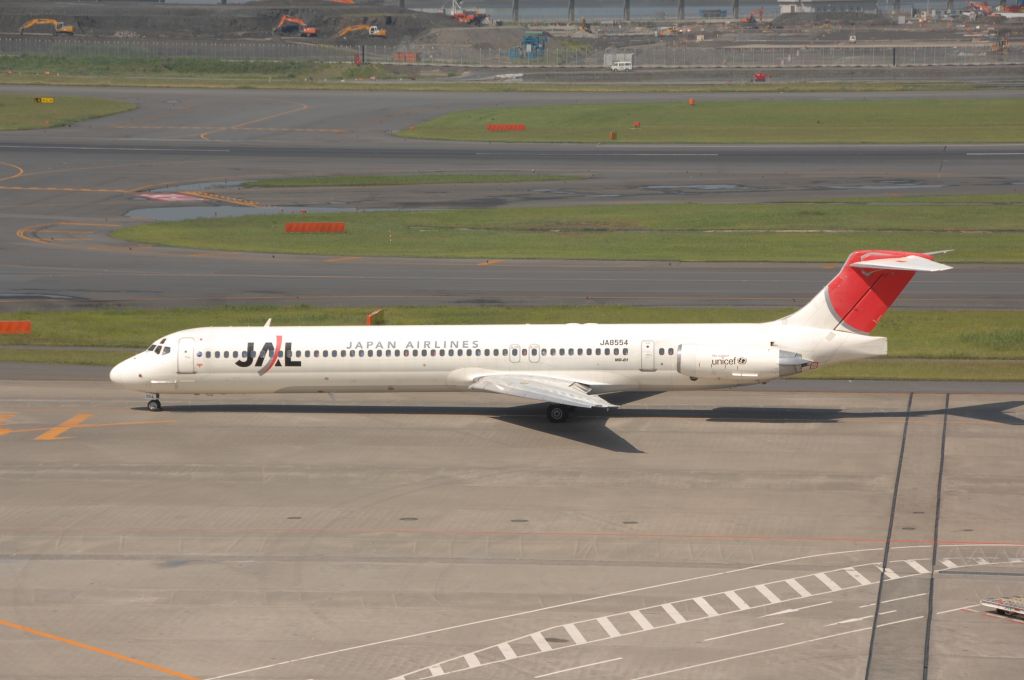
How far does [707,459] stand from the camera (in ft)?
134

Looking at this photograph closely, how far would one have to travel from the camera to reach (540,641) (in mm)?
27781

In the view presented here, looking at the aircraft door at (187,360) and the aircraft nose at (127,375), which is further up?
the aircraft door at (187,360)

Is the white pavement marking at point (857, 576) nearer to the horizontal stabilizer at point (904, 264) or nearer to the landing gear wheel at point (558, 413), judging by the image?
the horizontal stabilizer at point (904, 264)

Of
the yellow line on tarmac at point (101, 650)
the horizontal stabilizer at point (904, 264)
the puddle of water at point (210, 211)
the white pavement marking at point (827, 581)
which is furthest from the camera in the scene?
the puddle of water at point (210, 211)

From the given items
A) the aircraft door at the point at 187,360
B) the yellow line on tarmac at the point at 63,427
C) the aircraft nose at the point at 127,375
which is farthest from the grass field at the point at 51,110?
the aircraft door at the point at 187,360

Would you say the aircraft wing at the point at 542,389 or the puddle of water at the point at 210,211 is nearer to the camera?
the aircraft wing at the point at 542,389

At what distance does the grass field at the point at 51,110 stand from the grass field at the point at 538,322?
7457 cm

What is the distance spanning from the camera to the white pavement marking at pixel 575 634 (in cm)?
2773

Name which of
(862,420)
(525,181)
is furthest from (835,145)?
(862,420)

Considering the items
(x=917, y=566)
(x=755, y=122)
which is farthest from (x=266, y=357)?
(x=755, y=122)

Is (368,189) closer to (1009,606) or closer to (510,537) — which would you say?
(510,537)

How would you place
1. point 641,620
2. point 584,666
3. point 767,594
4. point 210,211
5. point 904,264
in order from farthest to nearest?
point 210,211
point 904,264
point 767,594
point 641,620
point 584,666

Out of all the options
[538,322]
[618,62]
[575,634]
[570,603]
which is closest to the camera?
[575,634]

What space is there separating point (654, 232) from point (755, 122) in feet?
162
